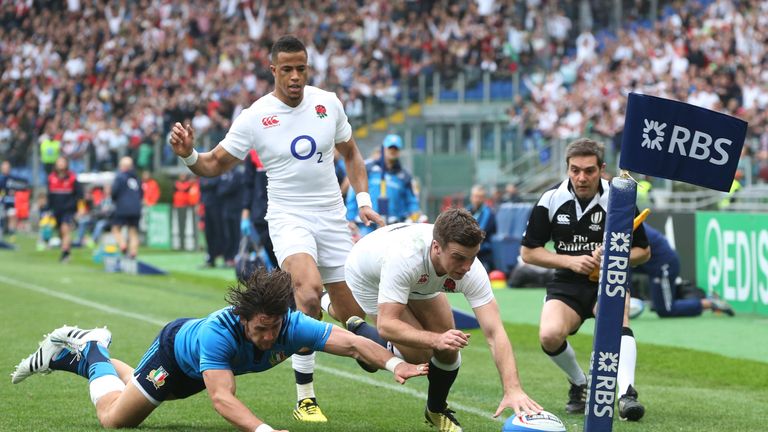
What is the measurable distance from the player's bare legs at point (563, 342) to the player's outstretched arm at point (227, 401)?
8.52 feet

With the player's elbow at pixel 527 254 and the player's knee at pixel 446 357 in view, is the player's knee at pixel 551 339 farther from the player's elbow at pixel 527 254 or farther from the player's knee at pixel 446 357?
the player's knee at pixel 446 357

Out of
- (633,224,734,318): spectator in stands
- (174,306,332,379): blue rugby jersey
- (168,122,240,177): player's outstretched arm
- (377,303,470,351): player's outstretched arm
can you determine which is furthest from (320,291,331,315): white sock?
(633,224,734,318): spectator in stands

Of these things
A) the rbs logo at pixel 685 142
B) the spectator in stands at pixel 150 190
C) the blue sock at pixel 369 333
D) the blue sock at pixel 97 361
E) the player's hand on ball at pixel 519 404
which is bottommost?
the spectator in stands at pixel 150 190

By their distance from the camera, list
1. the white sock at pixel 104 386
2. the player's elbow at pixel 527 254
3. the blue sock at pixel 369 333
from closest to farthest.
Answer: the blue sock at pixel 369 333, the white sock at pixel 104 386, the player's elbow at pixel 527 254

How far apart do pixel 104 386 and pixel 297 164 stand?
2.10m

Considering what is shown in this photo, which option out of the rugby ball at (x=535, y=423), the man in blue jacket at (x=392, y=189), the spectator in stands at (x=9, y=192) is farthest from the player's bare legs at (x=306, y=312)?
the spectator in stands at (x=9, y=192)

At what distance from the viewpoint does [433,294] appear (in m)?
7.89

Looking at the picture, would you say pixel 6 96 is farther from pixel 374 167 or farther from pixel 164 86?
pixel 374 167

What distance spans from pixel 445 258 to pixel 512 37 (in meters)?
26.3

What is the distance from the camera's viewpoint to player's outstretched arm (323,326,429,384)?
264 inches

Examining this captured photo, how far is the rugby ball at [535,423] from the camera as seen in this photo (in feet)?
20.8

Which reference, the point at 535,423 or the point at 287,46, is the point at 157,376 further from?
the point at 287,46

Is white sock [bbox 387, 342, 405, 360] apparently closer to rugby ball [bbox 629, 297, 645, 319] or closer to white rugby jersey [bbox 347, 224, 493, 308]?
white rugby jersey [bbox 347, 224, 493, 308]

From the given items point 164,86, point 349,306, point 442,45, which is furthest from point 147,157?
point 349,306
